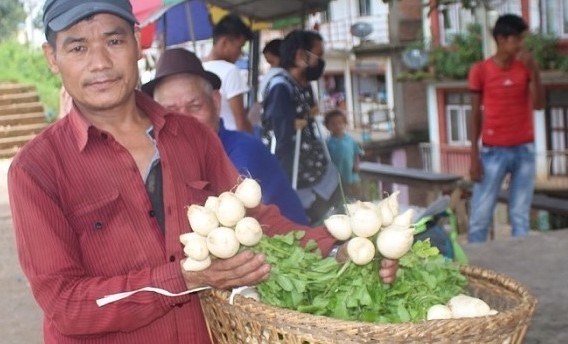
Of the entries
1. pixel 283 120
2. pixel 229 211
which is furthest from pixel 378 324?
pixel 283 120

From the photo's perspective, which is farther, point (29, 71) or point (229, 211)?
point (29, 71)

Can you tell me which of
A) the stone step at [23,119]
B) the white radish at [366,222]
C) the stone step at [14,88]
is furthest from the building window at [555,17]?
the white radish at [366,222]

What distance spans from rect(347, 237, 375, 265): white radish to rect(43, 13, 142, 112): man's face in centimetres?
65

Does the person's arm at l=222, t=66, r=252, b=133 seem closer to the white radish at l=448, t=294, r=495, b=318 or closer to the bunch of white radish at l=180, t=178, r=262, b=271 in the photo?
the bunch of white radish at l=180, t=178, r=262, b=271

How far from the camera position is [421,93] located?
24422 millimetres

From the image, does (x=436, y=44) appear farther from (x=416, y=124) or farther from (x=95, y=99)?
(x=95, y=99)

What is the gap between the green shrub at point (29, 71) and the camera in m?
19.4

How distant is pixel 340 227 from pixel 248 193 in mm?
235

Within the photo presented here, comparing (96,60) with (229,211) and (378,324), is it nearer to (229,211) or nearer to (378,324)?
(229,211)

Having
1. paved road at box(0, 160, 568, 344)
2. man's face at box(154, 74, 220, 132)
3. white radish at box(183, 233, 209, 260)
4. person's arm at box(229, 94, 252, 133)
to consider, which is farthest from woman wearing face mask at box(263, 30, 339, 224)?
white radish at box(183, 233, 209, 260)

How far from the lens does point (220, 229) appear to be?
6.71 ft

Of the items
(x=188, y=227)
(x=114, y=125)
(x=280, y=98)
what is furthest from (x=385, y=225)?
(x=280, y=98)

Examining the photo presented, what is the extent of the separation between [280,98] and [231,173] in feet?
10.5

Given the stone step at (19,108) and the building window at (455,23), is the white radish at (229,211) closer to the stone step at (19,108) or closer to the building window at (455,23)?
the stone step at (19,108)
